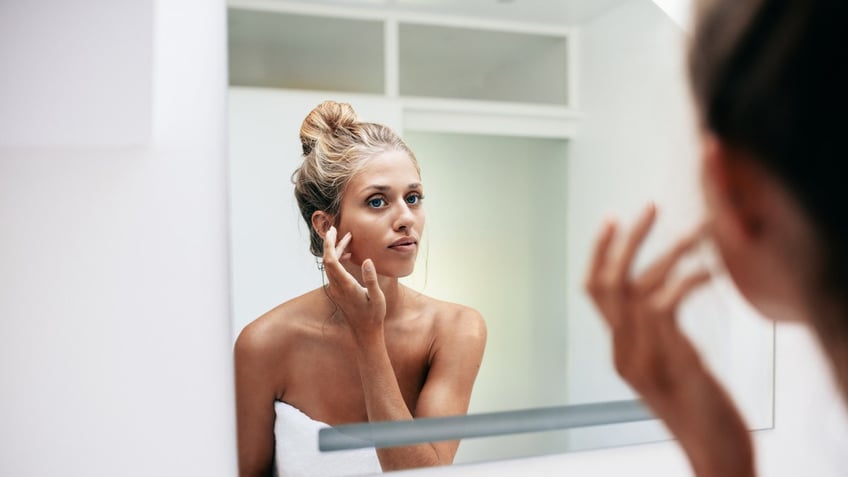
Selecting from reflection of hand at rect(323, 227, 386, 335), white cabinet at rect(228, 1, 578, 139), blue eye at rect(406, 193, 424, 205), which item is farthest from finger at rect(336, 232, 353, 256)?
white cabinet at rect(228, 1, 578, 139)

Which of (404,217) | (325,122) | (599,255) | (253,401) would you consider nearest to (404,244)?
(404,217)

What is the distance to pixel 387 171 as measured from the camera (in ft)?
4.41

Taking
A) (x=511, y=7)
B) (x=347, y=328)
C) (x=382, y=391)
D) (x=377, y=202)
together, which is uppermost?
(x=511, y=7)

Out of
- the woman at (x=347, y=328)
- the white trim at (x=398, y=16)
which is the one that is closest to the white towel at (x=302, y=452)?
the woman at (x=347, y=328)

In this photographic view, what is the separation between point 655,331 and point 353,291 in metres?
0.89

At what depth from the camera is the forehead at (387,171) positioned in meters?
1.32

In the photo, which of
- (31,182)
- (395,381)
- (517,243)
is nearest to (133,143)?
(31,182)

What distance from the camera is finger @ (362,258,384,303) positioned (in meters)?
1.32

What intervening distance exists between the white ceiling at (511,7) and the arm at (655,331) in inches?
39.3

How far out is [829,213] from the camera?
14.8 inches

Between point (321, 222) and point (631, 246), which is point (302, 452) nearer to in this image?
point (321, 222)

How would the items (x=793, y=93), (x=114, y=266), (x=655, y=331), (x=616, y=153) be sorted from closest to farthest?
(x=793, y=93), (x=655, y=331), (x=114, y=266), (x=616, y=153)

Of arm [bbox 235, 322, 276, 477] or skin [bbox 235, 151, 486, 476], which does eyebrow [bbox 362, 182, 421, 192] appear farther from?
arm [bbox 235, 322, 276, 477]

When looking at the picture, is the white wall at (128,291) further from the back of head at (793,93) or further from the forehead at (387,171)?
the back of head at (793,93)
